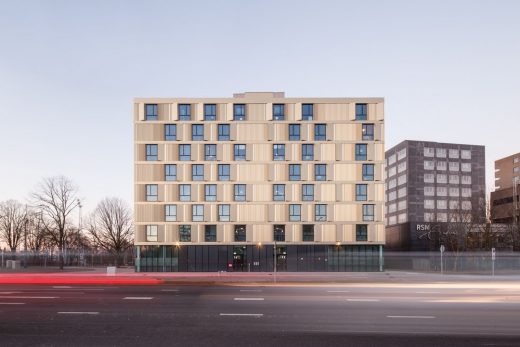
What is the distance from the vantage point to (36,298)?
21859 mm

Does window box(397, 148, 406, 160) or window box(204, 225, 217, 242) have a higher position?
window box(397, 148, 406, 160)

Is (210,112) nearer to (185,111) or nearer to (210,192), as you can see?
(185,111)

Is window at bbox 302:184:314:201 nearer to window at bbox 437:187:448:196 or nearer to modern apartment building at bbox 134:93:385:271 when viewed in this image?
modern apartment building at bbox 134:93:385:271

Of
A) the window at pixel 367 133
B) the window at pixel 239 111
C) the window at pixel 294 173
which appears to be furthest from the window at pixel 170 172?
the window at pixel 367 133

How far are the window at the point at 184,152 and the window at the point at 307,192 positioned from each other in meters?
14.3

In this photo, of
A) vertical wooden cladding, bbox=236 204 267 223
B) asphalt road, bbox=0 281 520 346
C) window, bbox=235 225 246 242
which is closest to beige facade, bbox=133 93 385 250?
vertical wooden cladding, bbox=236 204 267 223

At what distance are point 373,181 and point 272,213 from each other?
41.5 ft

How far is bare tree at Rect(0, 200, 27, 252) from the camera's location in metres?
101

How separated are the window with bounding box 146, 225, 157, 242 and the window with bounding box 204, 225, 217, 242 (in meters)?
5.93

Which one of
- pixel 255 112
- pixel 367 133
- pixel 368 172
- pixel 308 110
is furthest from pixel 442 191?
pixel 255 112

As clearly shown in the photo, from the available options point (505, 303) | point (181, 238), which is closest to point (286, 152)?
point (181, 238)

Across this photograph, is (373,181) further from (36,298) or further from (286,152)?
(36,298)

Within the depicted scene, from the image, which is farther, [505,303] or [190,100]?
[190,100]

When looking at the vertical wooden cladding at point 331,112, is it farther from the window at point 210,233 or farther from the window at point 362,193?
the window at point 210,233
